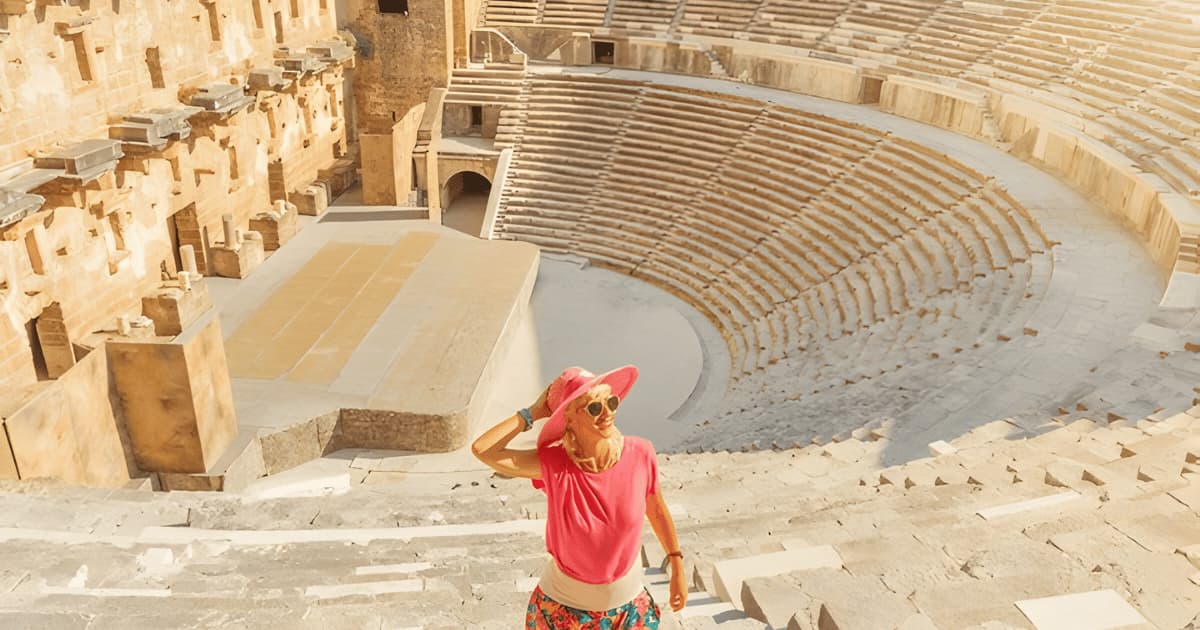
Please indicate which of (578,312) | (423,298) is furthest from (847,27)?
(423,298)

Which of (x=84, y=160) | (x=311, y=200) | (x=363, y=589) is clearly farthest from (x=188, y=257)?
(x=363, y=589)

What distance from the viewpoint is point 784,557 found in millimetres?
4387

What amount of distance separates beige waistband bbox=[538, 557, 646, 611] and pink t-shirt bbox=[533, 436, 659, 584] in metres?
0.02

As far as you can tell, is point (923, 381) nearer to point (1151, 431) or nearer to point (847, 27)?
point (1151, 431)

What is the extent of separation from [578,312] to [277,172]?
685cm

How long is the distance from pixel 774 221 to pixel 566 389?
12.9 meters

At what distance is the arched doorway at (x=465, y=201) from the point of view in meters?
18.3

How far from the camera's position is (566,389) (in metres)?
2.97

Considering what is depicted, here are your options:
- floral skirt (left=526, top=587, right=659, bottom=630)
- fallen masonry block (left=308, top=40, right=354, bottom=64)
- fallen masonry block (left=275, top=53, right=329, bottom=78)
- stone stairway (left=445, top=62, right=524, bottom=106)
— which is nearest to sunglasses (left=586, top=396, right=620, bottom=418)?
floral skirt (left=526, top=587, right=659, bottom=630)

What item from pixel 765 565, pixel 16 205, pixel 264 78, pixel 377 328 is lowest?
pixel 377 328

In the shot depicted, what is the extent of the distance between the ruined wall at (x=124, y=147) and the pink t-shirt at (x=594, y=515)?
7.90 m

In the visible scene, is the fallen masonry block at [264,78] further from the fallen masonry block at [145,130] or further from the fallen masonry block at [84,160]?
the fallen masonry block at [84,160]

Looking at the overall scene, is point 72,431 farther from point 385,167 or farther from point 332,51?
point 332,51

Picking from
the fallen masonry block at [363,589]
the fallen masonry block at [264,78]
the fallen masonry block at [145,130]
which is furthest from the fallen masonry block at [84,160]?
the fallen masonry block at [363,589]
